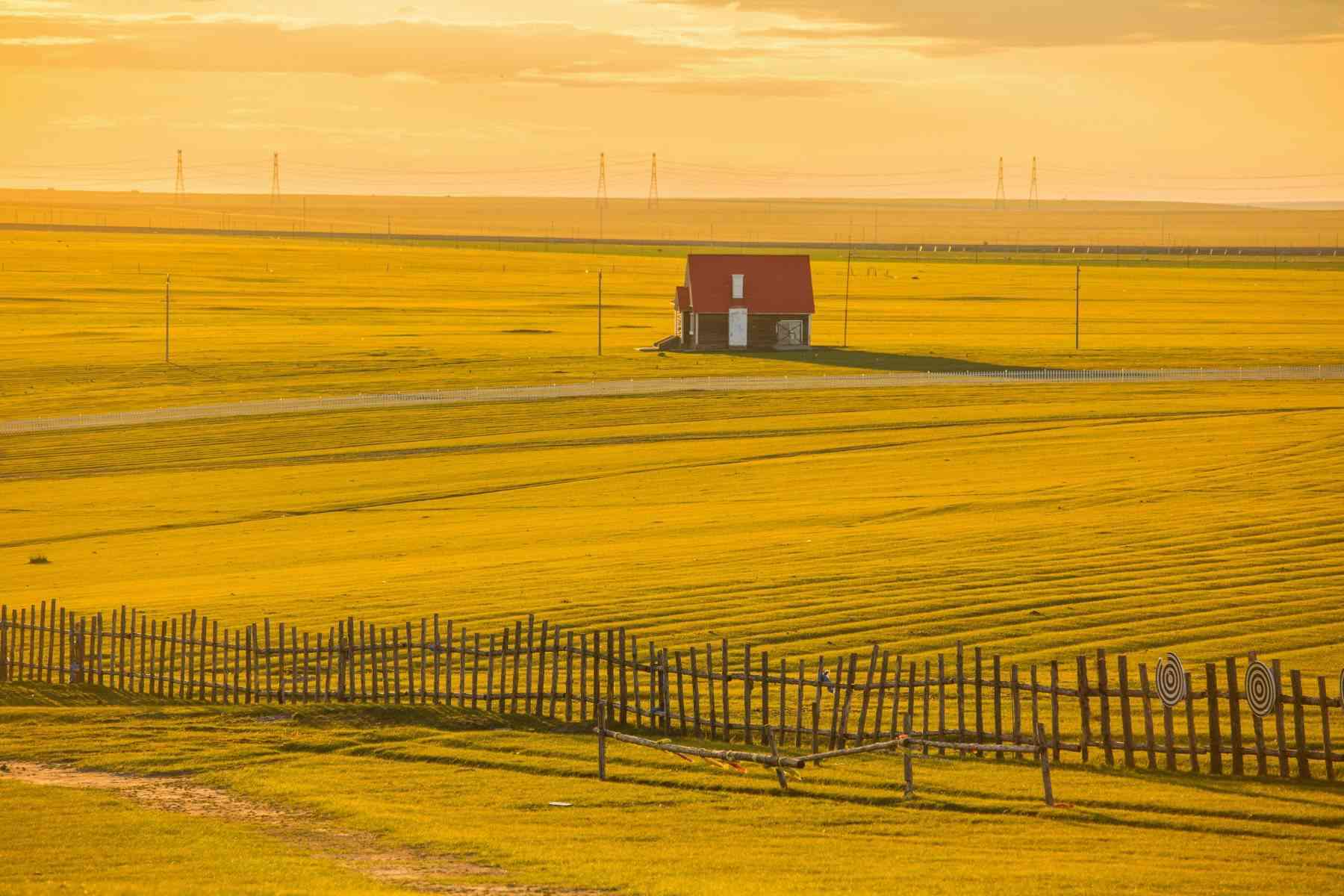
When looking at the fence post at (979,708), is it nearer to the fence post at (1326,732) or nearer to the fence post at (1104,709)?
the fence post at (1104,709)

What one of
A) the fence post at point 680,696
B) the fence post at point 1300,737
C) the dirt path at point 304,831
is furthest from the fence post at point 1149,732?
the dirt path at point 304,831

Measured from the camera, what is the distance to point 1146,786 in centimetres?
1806

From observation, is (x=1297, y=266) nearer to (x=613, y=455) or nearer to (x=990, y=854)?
(x=613, y=455)

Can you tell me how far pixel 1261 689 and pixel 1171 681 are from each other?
0.95 meters

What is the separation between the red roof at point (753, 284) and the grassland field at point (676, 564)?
193 inches

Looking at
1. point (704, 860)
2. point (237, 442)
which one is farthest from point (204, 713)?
point (237, 442)

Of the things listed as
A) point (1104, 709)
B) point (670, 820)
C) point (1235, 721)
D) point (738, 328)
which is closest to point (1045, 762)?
point (1104, 709)

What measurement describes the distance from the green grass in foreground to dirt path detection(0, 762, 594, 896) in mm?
243

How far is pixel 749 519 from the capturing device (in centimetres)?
4153

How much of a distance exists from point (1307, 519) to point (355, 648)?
21.1m

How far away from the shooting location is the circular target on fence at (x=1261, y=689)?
1778cm

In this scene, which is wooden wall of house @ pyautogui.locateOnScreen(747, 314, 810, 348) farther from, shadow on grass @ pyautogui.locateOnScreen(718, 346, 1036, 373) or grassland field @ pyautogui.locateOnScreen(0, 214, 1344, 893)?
grassland field @ pyautogui.locateOnScreen(0, 214, 1344, 893)

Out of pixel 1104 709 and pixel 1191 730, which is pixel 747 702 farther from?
pixel 1191 730

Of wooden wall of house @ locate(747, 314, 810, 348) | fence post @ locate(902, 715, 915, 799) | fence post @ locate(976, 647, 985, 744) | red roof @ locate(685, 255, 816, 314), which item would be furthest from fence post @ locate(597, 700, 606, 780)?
wooden wall of house @ locate(747, 314, 810, 348)
